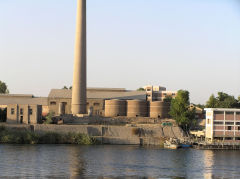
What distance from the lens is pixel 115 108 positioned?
129 m

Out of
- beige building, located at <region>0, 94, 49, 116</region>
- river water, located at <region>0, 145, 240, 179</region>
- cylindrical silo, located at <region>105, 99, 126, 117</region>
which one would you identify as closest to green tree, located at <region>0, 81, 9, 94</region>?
beige building, located at <region>0, 94, 49, 116</region>

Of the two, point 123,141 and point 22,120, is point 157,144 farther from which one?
point 22,120

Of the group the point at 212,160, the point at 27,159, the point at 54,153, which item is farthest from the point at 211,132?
the point at 27,159

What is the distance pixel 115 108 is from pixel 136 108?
5.06 metres

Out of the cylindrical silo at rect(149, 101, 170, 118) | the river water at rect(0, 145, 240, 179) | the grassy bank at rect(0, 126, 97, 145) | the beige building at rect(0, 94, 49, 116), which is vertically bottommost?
the river water at rect(0, 145, 240, 179)

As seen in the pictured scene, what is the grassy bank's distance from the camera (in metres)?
99.2

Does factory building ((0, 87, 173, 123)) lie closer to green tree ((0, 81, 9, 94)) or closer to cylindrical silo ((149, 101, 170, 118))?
cylindrical silo ((149, 101, 170, 118))

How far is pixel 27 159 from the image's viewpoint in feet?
238

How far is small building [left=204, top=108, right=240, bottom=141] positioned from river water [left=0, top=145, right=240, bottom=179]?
9937 millimetres

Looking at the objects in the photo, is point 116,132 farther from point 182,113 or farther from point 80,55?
point 80,55

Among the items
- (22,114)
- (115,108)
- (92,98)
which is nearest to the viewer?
(22,114)

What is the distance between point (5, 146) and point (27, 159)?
19317 mm

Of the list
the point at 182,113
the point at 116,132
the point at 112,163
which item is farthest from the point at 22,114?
the point at 112,163

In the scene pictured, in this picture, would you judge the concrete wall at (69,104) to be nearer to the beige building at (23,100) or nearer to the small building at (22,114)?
the beige building at (23,100)
